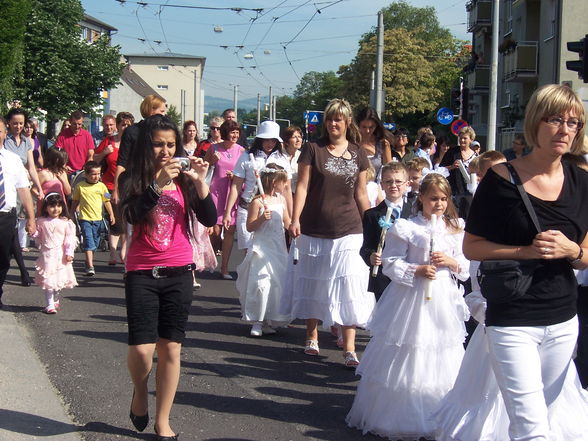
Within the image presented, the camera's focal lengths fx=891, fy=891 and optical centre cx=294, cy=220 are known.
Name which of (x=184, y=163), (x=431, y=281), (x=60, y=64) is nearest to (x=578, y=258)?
(x=431, y=281)

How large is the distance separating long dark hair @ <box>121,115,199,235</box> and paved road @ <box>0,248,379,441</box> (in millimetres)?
1363

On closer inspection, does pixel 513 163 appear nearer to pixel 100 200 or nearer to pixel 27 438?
pixel 27 438

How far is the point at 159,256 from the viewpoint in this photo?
16.3ft

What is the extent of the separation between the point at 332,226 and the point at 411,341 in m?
2.04

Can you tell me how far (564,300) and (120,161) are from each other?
6269mm

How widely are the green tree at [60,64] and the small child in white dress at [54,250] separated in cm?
3209

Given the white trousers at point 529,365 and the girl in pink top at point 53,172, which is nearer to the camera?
the white trousers at point 529,365

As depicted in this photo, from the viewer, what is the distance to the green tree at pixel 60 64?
137 ft

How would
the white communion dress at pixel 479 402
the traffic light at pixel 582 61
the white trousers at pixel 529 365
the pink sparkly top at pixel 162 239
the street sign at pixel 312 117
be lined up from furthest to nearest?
the street sign at pixel 312 117
the traffic light at pixel 582 61
the pink sparkly top at pixel 162 239
the white communion dress at pixel 479 402
the white trousers at pixel 529 365

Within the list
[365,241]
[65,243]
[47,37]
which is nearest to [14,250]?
[65,243]

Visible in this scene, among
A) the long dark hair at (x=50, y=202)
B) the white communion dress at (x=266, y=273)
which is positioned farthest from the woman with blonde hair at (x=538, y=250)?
the long dark hair at (x=50, y=202)

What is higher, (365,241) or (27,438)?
(365,241)

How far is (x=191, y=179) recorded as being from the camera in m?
5.06

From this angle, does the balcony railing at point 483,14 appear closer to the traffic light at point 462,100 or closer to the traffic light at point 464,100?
the traffic light at point 462,100
